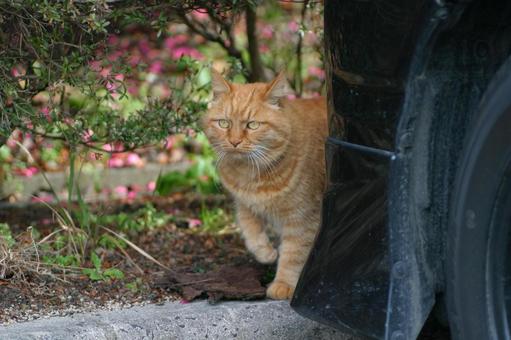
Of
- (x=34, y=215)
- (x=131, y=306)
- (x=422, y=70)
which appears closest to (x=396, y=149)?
(x=422, y=70)

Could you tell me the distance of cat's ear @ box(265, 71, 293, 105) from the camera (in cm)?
413

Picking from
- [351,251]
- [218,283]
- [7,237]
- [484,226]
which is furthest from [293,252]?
[484,226]

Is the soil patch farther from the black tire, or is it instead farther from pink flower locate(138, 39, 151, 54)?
pink flower locate(138, 39, 151, 54)

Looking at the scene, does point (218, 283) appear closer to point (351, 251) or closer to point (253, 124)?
point (253, 124)

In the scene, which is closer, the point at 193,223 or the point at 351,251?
the point at 351,251

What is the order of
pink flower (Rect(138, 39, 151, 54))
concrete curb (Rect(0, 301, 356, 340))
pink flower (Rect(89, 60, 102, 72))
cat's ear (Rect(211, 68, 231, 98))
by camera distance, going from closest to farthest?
concrete curb (Rect(0, 301, 356, 340))
pink flower (Rect(89, 60, 102, 72))
cat's ear (Rect(211, 68, 231, 98))
pink flower (Rect(138, 39, 151, 54))

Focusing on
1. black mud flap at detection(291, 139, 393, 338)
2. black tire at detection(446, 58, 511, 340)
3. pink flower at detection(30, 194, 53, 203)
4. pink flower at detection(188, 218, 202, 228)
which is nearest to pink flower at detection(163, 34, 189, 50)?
pink flower at detection(30, 194, 53, 203)

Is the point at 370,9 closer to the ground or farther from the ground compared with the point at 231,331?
farther from the ground

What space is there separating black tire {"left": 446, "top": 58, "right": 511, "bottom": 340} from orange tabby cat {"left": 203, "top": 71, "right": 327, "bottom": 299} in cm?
136

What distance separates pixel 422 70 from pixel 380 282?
0.67 metres

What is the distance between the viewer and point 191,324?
3.61 metres

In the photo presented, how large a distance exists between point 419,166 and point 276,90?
1.48 m

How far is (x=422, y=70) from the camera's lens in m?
2.67

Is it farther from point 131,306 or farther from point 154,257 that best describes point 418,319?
point 154,257
